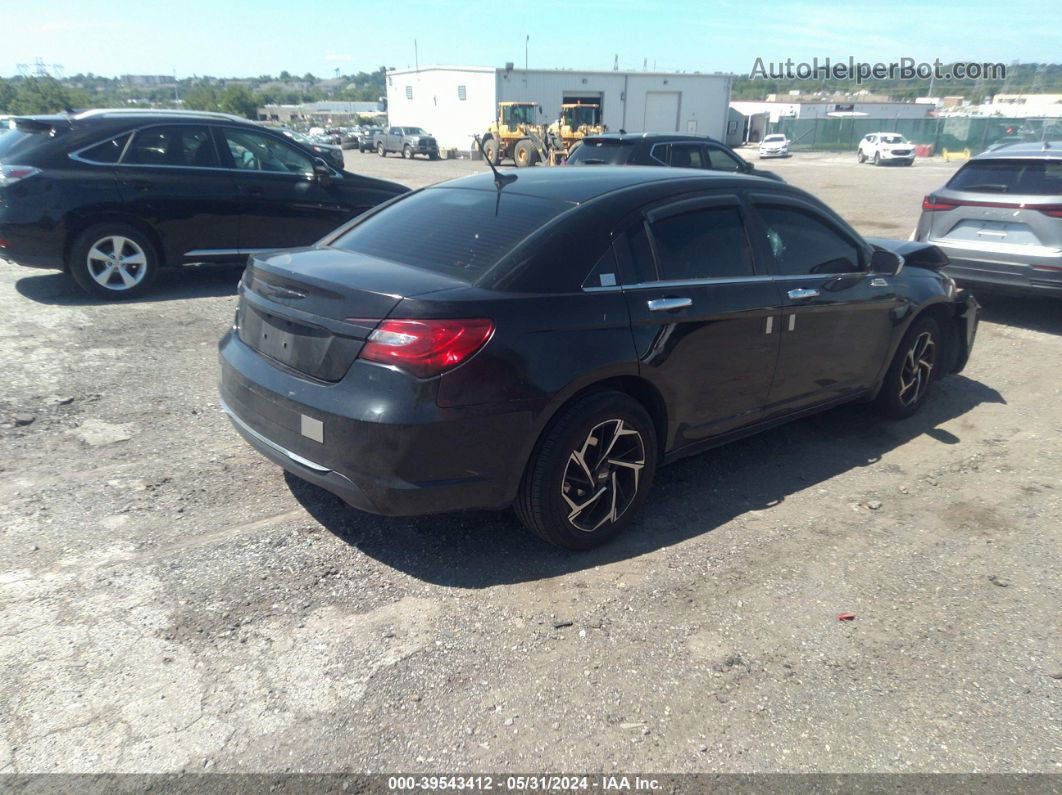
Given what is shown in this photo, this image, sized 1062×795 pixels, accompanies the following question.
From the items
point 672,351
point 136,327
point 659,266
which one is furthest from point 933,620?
point 136,327

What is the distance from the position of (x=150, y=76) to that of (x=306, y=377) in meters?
218

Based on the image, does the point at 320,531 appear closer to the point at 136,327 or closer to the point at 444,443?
the point at 444,443

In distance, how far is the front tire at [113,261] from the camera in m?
7.59

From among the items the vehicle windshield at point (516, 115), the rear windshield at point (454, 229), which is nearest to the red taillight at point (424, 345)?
the rear windshield at point (454, 229)

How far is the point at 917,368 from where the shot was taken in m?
5.48

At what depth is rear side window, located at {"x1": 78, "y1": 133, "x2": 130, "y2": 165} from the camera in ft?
24.9

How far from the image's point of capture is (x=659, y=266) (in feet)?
12.6

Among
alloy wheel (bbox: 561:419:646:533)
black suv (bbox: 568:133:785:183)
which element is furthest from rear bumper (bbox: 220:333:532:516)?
black suv (bbox: 568:133:785:183)

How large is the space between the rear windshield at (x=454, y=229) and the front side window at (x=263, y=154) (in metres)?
4.77

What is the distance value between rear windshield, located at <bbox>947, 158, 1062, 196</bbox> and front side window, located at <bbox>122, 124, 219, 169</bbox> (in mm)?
7635

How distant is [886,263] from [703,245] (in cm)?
157

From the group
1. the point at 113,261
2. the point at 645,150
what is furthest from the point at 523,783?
the point at 645,150

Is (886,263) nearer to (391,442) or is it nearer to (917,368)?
(917,368)

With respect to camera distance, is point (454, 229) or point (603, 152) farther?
point (603, 152)
